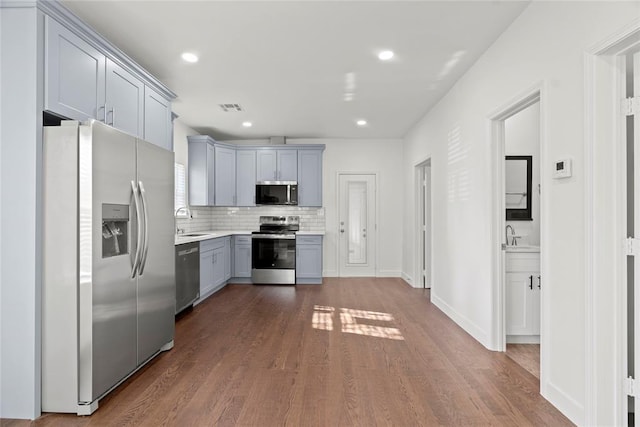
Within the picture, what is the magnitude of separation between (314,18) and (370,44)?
2.14 feet

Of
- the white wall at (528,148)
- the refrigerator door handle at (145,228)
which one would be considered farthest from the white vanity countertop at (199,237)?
the white wall at (528,148)

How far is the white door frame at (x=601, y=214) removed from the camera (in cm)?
199

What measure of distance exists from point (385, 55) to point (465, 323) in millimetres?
2828

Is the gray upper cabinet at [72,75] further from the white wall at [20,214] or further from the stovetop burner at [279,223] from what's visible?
the stovetop burner at [279,223]

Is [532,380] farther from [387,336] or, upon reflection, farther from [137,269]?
[137,269]

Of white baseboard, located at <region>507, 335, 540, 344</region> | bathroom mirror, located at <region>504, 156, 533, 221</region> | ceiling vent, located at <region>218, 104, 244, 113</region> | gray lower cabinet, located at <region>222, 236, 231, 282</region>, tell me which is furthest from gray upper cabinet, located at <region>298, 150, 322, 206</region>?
white baseboard, located at <region>507, 335, 540, 344</region>

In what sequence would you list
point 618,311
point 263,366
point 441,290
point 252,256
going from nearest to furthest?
point 618,311, point 263,366, point 441,290, point 252,256

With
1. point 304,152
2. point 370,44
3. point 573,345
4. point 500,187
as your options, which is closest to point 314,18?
point 370,44

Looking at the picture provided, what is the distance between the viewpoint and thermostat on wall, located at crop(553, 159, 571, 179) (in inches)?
89.5

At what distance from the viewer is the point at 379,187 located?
7.34m

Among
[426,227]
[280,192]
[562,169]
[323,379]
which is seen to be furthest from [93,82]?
[426,227]

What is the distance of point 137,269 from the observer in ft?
9.01

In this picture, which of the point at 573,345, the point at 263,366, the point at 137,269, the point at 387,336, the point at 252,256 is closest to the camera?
the point at 573,345

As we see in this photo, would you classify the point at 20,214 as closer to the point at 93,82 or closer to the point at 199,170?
the point at 93,82
